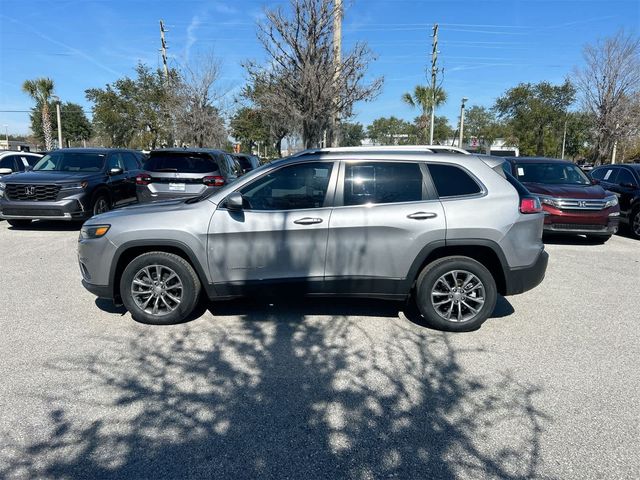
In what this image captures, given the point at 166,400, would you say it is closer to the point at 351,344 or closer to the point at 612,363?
the point at 351,344

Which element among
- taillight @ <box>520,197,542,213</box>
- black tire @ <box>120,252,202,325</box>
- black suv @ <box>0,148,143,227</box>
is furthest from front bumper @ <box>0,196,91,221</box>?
taillight @ <box>520,197,542,213</box>

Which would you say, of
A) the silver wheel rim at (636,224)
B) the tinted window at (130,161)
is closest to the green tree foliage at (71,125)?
the tinted window at (130,161)

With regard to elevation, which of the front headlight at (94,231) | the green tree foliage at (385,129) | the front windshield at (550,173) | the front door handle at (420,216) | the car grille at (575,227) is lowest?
the car grille at (575,227)

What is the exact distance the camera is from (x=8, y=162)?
1262 cm

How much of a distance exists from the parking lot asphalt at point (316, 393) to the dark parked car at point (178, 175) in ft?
12.5

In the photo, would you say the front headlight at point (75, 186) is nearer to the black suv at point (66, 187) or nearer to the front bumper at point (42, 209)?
the black suv at point (66, 187)

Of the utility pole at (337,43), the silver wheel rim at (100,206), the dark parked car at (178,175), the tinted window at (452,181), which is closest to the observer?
the tinted window at (452,181)

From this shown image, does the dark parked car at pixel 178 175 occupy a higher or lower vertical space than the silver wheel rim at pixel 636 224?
higher

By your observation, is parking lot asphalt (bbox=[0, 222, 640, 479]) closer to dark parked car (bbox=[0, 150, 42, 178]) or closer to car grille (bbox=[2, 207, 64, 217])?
car grille (bbox=[2, 207, 64, 217])

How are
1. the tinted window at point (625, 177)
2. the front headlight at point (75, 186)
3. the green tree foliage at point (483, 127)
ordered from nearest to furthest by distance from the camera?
the front headlight at point (75, 186), the tinted window at point (625, 177), the green tree foliage at point (483, 127)

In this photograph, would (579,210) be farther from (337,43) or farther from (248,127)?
(248,127)

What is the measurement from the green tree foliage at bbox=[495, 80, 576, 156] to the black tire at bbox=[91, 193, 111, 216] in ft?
147

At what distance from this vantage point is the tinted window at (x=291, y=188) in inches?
173

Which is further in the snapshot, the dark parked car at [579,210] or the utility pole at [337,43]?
the utility pole at [337,43]
